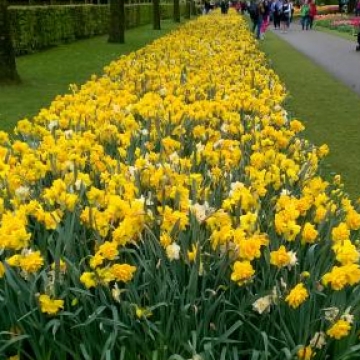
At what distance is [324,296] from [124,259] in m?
0.90

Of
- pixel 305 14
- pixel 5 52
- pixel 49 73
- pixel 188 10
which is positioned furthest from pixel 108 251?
pixel 188 10

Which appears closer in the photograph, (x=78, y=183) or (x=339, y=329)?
(x=339, y=329)

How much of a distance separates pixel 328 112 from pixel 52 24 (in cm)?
1515

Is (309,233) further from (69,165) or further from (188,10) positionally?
(188,10)

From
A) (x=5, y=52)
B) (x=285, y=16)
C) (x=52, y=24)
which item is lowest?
(x=285, y=16)

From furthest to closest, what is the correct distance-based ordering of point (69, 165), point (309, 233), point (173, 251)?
point (69, 165), point (309, 233), point (173, 251)

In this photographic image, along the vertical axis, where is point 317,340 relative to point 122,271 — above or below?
below

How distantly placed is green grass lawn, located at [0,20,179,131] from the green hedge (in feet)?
1.70

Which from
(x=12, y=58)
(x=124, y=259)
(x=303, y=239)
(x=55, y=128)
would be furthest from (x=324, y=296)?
(x=12, y=58)

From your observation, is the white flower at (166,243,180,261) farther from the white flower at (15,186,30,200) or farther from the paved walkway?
the paved walkway

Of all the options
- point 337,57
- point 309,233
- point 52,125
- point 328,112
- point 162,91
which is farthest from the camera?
point 337,57

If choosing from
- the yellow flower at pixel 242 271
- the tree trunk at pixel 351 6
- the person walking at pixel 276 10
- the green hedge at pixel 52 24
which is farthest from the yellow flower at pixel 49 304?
the tree trunk at pixel 351 6

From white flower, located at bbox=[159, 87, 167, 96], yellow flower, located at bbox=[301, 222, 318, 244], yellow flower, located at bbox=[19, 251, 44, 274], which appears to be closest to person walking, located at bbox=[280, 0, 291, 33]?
white flower, located at bbox=[159, 87, 167, 96]

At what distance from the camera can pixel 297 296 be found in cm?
229
